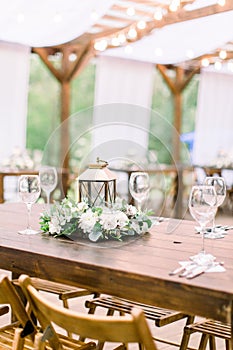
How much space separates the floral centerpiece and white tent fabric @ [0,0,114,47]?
14.0ft

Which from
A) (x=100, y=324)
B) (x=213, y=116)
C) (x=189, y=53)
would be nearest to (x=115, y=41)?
(x=189, y=53)

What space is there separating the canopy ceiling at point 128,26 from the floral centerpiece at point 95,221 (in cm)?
413

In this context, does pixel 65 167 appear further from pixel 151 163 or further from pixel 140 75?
pixel 140 75

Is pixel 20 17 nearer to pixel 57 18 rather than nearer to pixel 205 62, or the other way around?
pixel 57 18

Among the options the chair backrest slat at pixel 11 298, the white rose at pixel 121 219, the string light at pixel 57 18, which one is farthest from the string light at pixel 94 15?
the chair backrest slat at pixel 11 298

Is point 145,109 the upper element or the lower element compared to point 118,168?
upper

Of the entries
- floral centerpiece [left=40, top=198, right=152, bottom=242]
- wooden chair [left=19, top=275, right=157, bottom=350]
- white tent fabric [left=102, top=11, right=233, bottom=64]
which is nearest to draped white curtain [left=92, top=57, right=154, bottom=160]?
white tent fabric [left=102, top=11, right=233, bottom=64]

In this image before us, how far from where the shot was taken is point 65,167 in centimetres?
887

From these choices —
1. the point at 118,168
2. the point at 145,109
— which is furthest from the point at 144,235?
the point at 145,109

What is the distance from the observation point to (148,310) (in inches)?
110

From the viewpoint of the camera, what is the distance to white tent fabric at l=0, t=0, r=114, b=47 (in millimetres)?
6574

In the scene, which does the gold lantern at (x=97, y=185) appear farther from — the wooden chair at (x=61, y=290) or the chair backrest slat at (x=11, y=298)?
the chair backrest slat at (x=11, y=298)

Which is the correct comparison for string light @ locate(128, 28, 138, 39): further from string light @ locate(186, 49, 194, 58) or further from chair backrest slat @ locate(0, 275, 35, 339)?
chair backrest slat @ locate(0, 275, 35, 339)

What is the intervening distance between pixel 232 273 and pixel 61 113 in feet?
23.0
